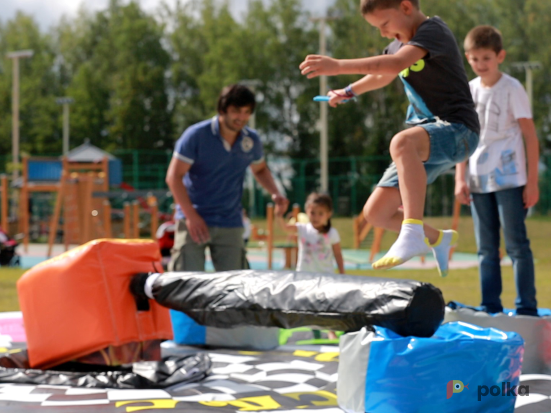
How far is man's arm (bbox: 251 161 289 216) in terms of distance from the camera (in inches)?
184

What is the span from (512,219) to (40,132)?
114 feet

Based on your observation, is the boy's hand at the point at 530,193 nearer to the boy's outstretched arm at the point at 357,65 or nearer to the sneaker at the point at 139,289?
the boy's outstretched arm at the point at 357,65

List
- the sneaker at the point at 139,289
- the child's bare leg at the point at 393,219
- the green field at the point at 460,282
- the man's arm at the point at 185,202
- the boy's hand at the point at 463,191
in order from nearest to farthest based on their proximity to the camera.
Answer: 1. the child's bare leg at the point at 393,219
2. the sneaker at the point at 139,289
3. the boy's hand at the point at 463,191
4. the man's arm at the point at 185,202
5. the green field at the point at 460,282

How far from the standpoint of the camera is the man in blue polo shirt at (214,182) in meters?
4.32

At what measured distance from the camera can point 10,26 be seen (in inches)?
1580

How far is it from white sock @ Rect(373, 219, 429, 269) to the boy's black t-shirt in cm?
47

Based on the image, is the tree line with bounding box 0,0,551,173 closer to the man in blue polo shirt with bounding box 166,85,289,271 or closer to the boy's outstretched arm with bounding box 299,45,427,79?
the man in blue polo shirt with bounding box 166,85,289,271

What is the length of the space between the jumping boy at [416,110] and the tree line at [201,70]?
22.6m

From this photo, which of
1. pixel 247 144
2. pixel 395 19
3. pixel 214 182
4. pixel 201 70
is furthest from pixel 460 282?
pixel 201 70

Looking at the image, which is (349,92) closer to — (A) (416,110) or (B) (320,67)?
(A) (416,110)

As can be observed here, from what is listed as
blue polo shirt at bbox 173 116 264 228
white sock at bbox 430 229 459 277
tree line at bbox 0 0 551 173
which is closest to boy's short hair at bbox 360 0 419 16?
white sock at bbox 430 229 459 277

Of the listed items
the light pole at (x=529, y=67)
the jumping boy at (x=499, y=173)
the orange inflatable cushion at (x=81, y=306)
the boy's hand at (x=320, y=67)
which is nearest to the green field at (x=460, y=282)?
the jumping boy at (x=499, y=173)

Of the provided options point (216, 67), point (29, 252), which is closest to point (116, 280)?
point (29, 252)

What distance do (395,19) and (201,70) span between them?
34.6 metres
